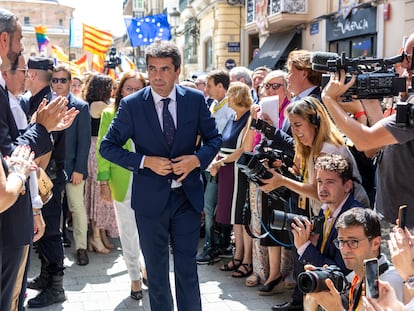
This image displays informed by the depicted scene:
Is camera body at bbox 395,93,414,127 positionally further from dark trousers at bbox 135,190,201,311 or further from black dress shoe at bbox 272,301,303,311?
black dress shoe at bbox 272,301,303,311

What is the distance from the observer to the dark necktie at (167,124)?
12.8ft

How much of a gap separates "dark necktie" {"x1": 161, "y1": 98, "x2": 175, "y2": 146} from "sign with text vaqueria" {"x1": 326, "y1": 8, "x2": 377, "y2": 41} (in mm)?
11168

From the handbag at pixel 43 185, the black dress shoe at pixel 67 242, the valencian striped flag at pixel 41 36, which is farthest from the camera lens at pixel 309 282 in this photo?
the valencian striped flag at pixel 41 36

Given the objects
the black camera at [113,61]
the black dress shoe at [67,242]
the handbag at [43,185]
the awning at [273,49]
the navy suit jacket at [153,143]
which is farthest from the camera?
the awning at [273,49]

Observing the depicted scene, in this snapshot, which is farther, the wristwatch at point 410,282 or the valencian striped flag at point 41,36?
the valencian striped flag at point 41,36

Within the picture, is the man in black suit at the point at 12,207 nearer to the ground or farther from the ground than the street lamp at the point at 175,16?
nearer to the ground

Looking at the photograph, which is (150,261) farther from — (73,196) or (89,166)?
(89,166)

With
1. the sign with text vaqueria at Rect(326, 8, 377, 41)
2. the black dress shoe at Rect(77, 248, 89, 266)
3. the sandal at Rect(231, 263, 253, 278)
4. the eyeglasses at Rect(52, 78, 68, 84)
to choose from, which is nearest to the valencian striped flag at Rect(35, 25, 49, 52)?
the sign with text vaqueria at Rect(326, 8, 377, 41)

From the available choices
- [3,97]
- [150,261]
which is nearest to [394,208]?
[150,261]

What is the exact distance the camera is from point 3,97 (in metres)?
3.01

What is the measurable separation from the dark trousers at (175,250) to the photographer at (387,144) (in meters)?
1.31

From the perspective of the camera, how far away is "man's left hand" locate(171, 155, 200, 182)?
12.4ft

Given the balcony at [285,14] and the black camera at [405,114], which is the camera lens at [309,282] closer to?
the black camera at [405,114]

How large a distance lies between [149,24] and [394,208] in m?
14.6
